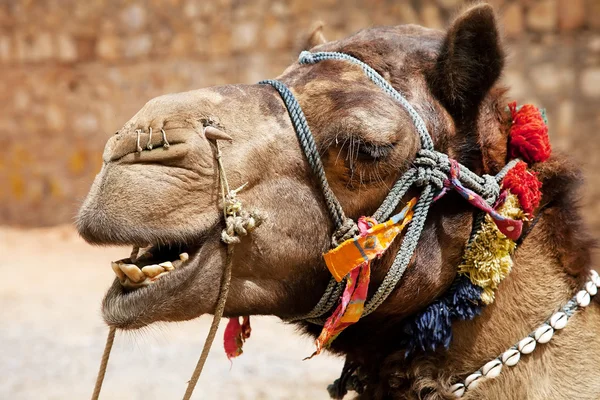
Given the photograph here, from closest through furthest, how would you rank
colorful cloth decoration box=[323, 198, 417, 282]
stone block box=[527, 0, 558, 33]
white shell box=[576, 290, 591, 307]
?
colorful cloth decoration box=[323, 198, 417, 282], white shell box=[576, 290, 591, 307], stone block box=[527, 0, 558, 33]

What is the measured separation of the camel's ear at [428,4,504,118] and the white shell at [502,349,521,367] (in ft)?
2.86

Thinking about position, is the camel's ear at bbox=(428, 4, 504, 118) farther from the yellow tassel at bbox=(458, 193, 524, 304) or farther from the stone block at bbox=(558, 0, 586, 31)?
the stone block at bbox=(558, 0, 586, 31)

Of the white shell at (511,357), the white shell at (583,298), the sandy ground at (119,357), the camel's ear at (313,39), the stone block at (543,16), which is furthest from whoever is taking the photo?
the stone block at (543,16)

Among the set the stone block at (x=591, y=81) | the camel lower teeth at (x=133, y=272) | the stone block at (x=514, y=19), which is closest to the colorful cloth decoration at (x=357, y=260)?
the camel lower teeth at (x=133, y=272)

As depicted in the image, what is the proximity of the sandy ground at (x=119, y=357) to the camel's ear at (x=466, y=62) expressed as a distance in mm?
1978

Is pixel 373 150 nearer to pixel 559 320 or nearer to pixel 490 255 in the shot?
pixel 490 255

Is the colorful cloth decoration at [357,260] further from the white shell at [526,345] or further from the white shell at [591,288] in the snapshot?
the white shell at [591,288]

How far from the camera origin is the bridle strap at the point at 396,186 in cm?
272

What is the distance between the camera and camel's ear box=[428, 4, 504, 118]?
2.89 metres

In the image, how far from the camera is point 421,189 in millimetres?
2807

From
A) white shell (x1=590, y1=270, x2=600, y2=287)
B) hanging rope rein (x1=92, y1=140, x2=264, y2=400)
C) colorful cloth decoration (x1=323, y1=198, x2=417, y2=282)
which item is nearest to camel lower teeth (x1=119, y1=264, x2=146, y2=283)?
hanging rope rein (x1=92, y1=140, x2=264, y2=400)

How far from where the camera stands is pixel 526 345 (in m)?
2.86

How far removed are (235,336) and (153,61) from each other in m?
8.86

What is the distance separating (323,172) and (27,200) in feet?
35.2
